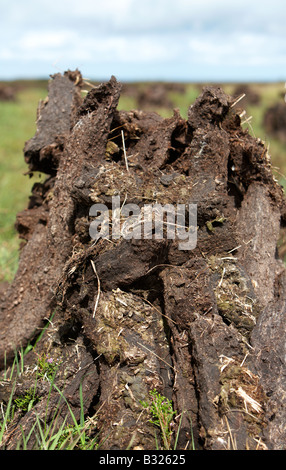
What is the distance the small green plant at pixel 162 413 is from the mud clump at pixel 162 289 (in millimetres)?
35

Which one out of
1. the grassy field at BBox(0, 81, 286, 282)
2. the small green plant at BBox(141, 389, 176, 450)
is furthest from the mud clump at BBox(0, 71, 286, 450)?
the grassy field at BBox(0, 81, 286, 282)

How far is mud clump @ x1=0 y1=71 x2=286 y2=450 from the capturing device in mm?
2156

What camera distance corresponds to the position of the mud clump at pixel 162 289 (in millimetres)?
2156

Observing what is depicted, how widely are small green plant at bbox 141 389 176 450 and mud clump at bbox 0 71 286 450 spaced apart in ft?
0.11

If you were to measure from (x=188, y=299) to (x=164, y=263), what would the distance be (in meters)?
0.28

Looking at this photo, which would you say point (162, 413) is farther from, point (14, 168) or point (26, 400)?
point (14, 168)

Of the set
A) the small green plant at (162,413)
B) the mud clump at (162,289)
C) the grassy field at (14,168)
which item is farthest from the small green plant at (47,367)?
the grassy field at (14,168)

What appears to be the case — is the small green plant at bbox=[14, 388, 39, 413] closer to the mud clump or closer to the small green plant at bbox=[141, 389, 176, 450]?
the mud clump

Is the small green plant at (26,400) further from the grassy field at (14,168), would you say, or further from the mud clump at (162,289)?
the grassy field at (14,168)

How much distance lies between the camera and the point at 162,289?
2557mm

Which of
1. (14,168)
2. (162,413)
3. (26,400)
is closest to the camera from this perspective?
(162,413)

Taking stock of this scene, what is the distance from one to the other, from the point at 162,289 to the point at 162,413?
69 centimetres

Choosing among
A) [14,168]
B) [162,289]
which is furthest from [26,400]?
[14,168]

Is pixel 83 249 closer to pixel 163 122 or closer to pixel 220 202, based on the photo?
pixel 220 202
